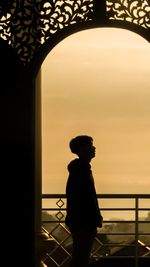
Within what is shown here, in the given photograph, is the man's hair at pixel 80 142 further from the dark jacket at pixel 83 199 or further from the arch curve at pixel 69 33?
the arch curve at pixel 69 33

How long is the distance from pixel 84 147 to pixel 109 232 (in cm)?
237

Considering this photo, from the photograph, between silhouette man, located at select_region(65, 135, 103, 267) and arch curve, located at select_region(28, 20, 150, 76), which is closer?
silhouette man, located at select_region(65, 135, 103, 267)

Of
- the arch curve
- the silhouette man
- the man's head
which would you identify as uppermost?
the arch curve

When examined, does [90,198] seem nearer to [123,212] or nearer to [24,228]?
[24,228]

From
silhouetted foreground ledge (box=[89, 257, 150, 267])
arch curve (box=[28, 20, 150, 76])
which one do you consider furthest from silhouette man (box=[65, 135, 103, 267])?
silhouetted foreground ledge (box=[89, 257, 150, 267])

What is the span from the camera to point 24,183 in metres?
6.96

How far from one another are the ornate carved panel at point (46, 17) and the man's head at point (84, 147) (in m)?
0.78

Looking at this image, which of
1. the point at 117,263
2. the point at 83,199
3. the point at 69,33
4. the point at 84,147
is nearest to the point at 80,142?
the point at 84,147

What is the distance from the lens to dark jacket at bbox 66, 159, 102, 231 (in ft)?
21.0

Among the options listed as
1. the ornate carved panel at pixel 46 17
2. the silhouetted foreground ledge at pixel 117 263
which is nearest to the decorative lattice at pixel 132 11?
the ornate carved panel at pixel 46 17

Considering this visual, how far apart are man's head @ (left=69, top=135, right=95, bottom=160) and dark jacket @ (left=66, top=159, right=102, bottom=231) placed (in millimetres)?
49

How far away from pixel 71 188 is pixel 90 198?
160 millimetres

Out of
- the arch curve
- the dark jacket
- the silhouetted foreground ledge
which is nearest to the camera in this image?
the dark jacket

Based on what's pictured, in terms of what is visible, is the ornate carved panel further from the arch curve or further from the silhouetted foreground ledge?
the silhouetted foreground ledge
